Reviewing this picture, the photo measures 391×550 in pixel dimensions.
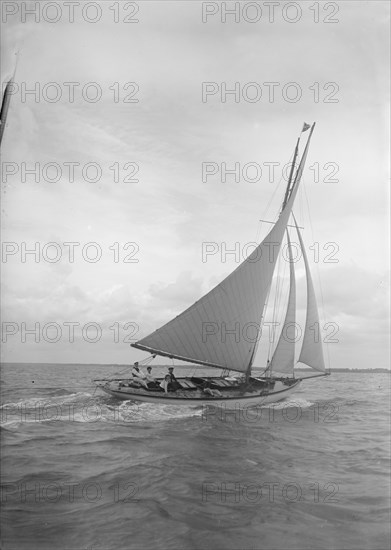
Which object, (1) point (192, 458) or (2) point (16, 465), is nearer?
(2) point (16, 465)

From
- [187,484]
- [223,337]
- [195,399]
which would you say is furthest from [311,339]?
[187,484]

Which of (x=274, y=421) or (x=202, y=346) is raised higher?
(x=202, y=346)

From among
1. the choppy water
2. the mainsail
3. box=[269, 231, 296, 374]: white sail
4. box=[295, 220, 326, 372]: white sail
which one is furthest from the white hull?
box=[295, 220, 326, 372]: white sail

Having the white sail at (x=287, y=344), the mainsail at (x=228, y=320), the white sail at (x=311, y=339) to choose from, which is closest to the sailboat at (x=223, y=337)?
the mainsail at (x=228, y=320)

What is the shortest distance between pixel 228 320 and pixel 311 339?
20.3ft

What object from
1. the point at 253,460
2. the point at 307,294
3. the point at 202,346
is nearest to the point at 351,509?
the point at 253,460

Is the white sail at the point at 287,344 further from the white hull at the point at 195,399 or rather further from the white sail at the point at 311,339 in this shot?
the white hull at the point at 195,399

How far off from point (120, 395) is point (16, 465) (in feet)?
35.3

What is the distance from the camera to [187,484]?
26.1ft

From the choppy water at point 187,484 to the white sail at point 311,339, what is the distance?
26.3ft

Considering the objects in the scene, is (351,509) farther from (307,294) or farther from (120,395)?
(307,294)

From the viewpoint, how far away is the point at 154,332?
1867 centimetres

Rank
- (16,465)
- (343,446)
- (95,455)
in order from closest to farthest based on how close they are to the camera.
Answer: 1. (16,465)
2. (95,455)
3. (343,446)

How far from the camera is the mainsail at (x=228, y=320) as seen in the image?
61.0 ft
